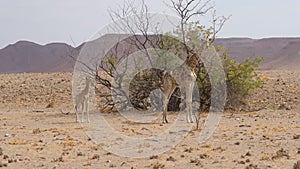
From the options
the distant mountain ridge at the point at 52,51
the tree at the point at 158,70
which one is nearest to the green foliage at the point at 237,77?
the tree at the point at 158,70

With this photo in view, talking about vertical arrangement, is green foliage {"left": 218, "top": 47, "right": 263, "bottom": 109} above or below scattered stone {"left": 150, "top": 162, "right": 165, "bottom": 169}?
above

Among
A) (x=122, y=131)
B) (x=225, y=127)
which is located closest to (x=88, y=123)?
(x=122, y=131)

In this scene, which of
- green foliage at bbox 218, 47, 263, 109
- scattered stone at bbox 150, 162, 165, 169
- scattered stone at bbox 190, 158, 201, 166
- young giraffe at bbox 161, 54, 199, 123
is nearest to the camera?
scattered stone at bbox 150, 162, 165, 169

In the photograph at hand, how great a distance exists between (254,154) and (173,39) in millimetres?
11639

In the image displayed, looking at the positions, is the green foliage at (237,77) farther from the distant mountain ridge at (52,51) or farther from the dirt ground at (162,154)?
the distant mountain ridge at (52,51)

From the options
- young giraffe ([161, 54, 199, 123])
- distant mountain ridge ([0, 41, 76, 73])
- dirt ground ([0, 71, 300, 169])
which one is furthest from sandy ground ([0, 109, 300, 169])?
distant mountain ridge ([0, 41, 76, 73])

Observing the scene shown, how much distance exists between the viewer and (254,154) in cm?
1138

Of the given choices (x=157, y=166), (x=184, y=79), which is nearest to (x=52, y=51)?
(x=184, y=79)

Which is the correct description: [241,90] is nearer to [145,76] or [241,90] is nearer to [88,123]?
[145,76]

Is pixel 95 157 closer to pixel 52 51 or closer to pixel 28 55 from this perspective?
pixel 52 51

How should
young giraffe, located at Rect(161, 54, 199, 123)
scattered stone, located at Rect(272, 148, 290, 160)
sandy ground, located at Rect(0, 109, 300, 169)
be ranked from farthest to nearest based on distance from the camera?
young giraffe, located at Rect(161, 54, 199, 123) → scattered stone, located at Rect(272, 148, 290, 160) → sandy ground, located at Rect(0, 109, 300, 169)

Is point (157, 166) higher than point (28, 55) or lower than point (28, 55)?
lower

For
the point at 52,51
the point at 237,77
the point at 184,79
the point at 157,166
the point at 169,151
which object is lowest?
the point at 157,166

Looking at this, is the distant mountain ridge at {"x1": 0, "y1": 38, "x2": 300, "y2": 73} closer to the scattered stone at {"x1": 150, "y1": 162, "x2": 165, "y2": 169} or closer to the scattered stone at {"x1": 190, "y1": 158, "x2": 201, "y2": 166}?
the scattered stone at {"x1": 190, "y1": 158, "x2": 201, "y2": 166}
